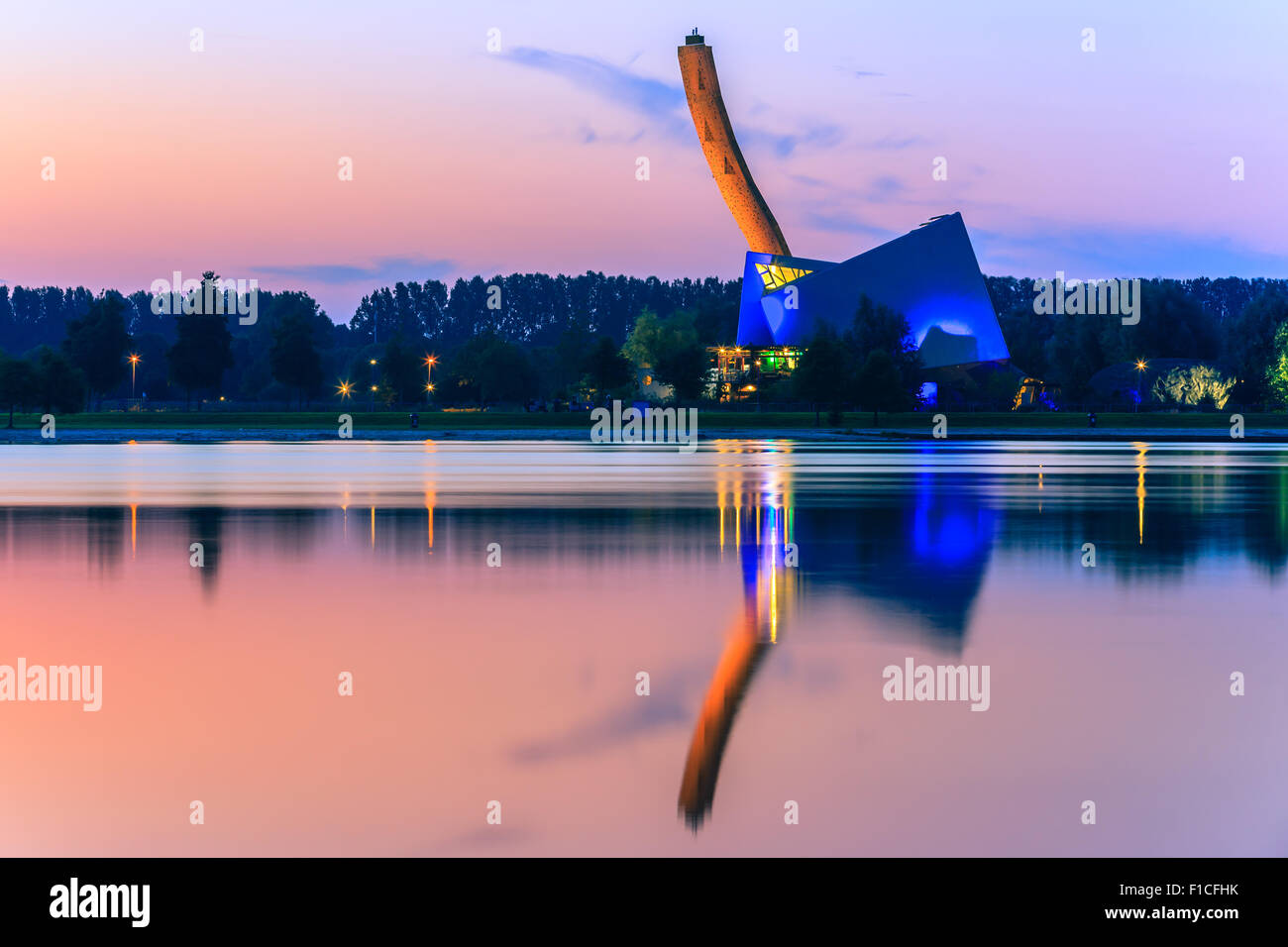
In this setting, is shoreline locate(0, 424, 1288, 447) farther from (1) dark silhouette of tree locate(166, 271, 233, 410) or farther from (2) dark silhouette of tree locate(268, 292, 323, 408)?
(1) dark silhouette of tree locate(166, 271, 233, 410)

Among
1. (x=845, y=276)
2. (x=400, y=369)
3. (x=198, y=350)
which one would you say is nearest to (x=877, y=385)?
(x=845, y=276)

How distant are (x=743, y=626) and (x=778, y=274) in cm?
12999

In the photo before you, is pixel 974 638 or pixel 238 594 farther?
pixel 238 594

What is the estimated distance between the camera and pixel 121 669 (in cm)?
A: 1083

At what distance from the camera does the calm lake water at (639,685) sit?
277 inches

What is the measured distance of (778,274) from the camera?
461ft

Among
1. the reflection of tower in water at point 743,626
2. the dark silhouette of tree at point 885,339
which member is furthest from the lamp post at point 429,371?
the reflection of tower in water at point 743,626

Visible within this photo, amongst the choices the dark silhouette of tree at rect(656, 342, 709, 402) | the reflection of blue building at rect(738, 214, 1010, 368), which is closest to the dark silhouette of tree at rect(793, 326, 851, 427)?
the dark silhouette of tree at rect(656, 342, 709, 402)

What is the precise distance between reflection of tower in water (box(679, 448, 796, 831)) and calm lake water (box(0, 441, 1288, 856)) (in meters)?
0.04

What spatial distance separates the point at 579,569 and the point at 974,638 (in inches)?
251

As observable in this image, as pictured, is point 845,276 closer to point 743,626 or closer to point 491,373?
point 491,373

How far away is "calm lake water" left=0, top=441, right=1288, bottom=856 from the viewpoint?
7.04 m
